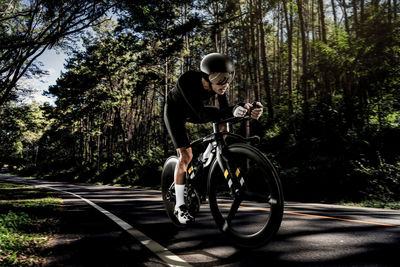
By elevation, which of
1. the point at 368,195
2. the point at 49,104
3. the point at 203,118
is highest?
the point at 49,104

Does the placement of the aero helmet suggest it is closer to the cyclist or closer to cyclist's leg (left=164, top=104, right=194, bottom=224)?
the cyclist

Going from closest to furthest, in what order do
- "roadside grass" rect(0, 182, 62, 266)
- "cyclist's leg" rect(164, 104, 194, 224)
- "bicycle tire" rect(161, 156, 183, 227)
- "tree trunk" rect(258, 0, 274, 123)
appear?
"cyclist's leg" rect(164, 104, 194, 224) < "roadside grass" rect(0, 182, 62, 266) < "bicycle tire" rect(161, 156, 183, 227) < "tree trunk" rect(258, 0, 274, 123)

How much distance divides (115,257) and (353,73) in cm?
1391

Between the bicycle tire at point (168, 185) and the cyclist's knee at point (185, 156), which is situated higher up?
the cyclist's knee at point (185, 156)

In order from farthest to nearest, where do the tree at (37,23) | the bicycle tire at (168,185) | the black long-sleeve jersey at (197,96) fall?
the tree at (37,23) < the bicycle tire at (168,185) < the black long-sleeve jersey at (197,96)

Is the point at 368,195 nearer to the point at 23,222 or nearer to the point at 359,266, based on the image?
the point at 359,266

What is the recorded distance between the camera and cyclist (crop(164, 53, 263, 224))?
2.08 metres

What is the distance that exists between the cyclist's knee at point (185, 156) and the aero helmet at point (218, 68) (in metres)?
0.85

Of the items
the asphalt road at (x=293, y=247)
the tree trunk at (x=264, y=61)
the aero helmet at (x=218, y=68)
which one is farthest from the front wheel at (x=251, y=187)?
the tree trunk at (x=264, y=61)

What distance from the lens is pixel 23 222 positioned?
495cm

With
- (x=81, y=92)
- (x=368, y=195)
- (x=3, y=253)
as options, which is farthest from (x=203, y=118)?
(x=81, y=92)

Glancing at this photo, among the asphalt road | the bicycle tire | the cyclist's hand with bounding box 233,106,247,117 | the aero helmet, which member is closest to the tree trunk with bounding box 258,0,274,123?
the asphalt road

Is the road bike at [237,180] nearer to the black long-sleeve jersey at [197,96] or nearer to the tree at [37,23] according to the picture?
the black long-sleeve jersey at [197,96]

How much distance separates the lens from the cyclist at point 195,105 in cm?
208
